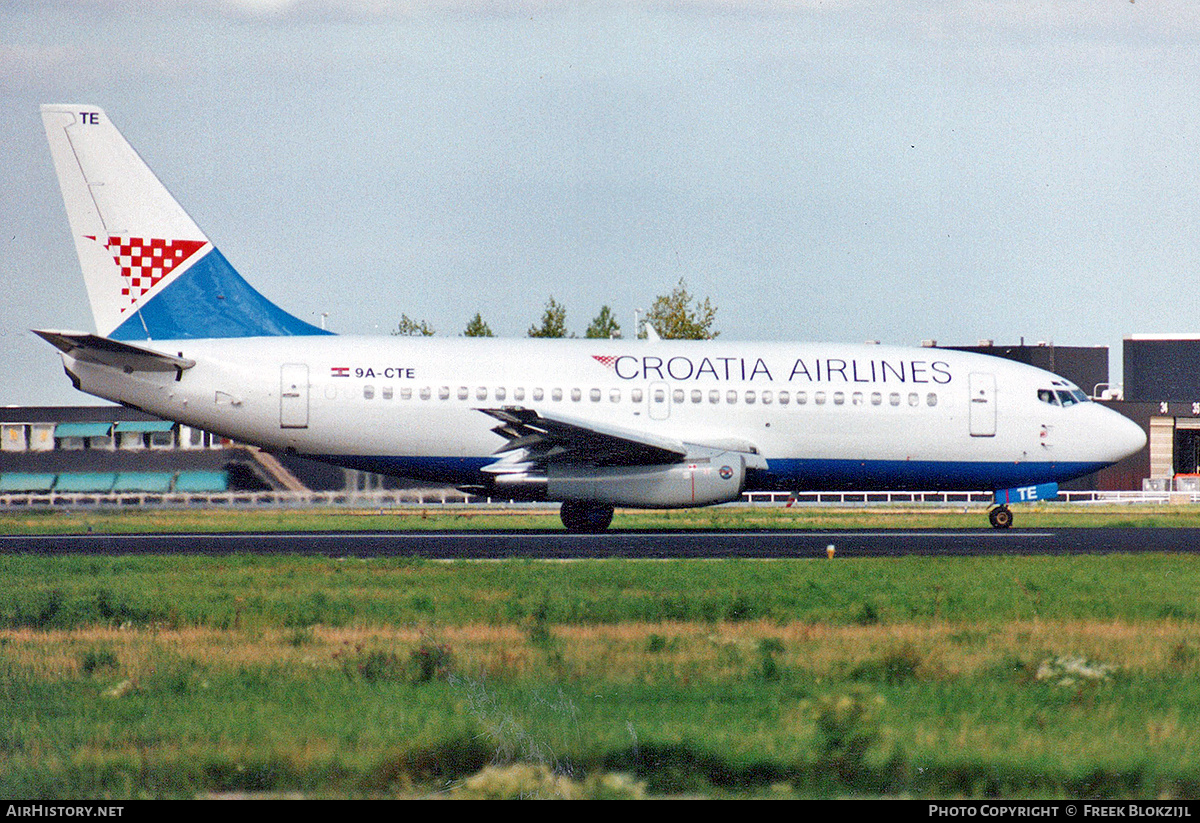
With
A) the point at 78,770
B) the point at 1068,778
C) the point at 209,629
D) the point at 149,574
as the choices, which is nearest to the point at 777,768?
the point at 1068,778

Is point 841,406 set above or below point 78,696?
above

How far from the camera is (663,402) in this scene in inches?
1142

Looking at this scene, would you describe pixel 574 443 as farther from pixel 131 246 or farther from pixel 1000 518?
pixel 131 246

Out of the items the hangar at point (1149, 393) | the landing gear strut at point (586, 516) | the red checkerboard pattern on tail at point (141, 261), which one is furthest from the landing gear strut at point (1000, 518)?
the hangar at point (1149, 393)

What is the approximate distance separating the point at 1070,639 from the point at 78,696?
8.77m

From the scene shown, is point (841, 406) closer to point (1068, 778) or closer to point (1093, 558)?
point (1093, 558)

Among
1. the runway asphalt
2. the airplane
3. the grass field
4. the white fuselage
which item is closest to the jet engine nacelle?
the airplane

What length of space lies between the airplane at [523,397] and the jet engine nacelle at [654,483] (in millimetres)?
35

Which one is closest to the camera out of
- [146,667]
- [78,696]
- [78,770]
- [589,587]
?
[78,770]

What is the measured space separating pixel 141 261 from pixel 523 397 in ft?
30.1

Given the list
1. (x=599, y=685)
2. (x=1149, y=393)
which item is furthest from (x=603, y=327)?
(x=599, y=685)

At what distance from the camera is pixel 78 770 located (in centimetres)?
722

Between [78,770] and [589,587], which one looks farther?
[589,587]

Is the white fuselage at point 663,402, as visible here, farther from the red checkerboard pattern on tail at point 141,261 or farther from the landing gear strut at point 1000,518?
the red checkerboard pattern on tail at point 141,261
